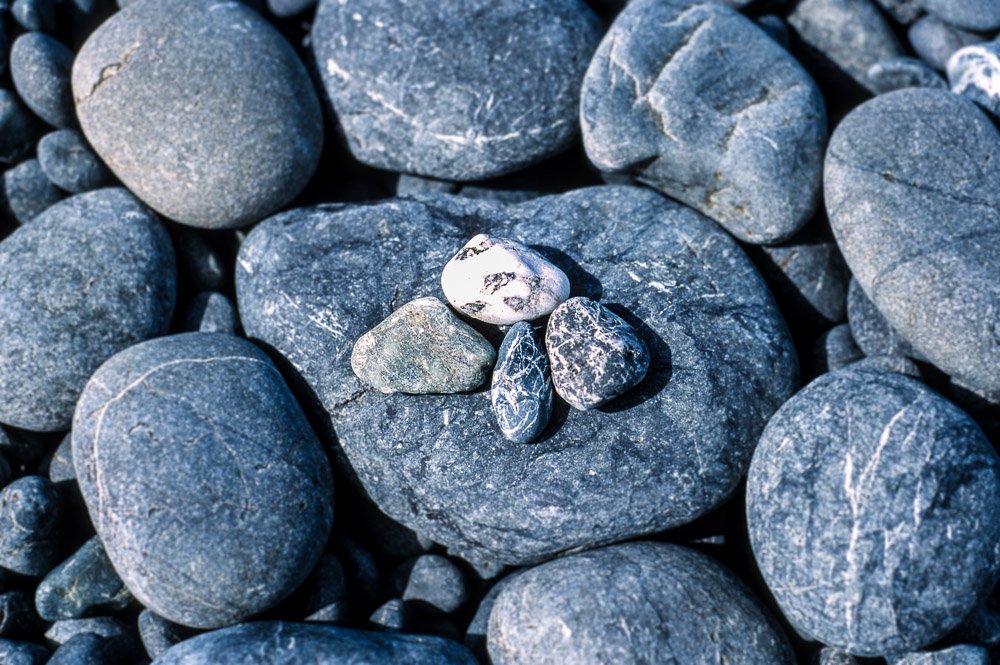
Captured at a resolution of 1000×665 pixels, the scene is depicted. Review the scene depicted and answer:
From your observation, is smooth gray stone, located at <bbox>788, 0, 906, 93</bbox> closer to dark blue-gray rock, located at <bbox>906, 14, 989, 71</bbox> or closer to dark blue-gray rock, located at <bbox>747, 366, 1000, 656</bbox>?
dark blue-gray rock, located at <bbox>906, 14, 989, 71</bbox>

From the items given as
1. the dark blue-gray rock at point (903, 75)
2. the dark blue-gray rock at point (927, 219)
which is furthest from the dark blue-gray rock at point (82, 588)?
the dark blue-gray rock at point (903, 75)

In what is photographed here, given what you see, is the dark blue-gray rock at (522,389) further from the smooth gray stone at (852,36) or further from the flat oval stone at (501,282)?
the smooth gray stone at (852,36)

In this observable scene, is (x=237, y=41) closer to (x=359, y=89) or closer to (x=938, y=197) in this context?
(x=359, y=89)

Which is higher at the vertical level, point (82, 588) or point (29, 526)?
point (29, 526)

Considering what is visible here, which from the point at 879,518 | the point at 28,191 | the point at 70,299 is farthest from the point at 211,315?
the point at 879,518

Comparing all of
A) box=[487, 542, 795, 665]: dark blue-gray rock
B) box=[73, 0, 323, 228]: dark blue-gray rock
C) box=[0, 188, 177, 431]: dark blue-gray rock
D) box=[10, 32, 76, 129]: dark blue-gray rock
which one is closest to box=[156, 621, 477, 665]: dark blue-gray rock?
box=[487, 542, 795, 665]: dark blue-gray rock

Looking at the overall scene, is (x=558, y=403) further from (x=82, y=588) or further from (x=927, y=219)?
(x=82, y=588)

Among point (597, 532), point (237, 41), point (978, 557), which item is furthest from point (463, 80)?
point (978, 557)
